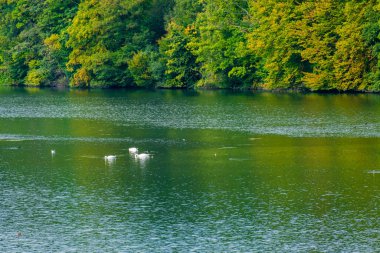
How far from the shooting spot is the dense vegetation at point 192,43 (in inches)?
3140

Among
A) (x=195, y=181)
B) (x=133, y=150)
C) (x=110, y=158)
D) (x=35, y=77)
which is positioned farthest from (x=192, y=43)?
(x=195, y=181)

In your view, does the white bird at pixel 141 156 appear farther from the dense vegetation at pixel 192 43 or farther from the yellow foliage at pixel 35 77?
the yellow foliage at pixel 35 77

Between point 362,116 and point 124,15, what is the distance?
50.2 metres

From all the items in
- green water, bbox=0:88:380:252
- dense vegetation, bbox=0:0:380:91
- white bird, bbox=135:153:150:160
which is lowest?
green water, bbox=0:88:380:252

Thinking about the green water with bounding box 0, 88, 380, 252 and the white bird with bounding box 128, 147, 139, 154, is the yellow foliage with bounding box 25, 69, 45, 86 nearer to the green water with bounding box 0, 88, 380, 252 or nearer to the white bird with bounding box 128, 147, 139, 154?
the green water with bounding box 0, 88, 380, 252

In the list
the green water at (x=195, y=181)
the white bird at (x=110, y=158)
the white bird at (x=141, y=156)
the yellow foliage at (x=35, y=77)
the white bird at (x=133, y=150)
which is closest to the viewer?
the green water at (x=195, y=181)

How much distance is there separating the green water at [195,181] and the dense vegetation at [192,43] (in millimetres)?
13534

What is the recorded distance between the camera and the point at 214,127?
56.2m

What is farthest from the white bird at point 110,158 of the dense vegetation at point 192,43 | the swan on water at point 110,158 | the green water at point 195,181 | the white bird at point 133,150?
the dense vegetation at point 192,43

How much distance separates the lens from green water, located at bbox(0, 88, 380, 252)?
2869cm

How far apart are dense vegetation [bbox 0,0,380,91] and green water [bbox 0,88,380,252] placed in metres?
13.5

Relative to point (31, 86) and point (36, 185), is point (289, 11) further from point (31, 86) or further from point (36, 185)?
point (36, 185)

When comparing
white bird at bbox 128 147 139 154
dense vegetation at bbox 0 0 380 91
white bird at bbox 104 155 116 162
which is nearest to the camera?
white bird at bbox 104 155 116 162

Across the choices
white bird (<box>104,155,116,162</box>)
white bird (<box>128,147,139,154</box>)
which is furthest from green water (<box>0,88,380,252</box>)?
white bird (<box>104,155,116,162</box>)
